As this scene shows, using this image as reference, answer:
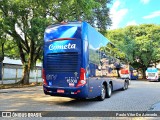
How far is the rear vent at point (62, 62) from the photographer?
37.5 ft

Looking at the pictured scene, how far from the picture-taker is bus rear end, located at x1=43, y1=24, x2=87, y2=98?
37.0ft

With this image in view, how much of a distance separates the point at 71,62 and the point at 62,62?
1.57 feet

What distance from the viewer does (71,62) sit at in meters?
11.5

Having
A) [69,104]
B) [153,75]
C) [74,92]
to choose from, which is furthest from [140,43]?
[74,92]

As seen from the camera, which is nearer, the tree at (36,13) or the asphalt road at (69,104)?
the asphalt road at (69,104)

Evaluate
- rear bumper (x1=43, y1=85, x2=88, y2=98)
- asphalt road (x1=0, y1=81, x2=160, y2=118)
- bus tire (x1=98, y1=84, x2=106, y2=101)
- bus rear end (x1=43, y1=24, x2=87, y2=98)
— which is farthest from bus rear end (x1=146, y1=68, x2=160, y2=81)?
rear bumper (x1=43, y1=85, x2=88, y2=98)

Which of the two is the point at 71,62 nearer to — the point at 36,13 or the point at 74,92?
the point at 74,92

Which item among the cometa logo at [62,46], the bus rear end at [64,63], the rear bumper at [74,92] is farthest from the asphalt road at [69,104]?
the cometa logo at [62,46]

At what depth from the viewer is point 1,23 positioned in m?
20.7

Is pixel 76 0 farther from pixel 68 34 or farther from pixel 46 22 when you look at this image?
pixel 68 34

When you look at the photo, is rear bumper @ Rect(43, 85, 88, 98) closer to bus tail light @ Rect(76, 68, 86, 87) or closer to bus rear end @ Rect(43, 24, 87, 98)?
bus rear end @ Rect(43, 24, 87, 98)

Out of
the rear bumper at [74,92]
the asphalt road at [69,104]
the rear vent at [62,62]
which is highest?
the rear vent at [62,62]

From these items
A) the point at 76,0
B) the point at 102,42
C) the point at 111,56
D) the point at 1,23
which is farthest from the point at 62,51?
the point at 1,23

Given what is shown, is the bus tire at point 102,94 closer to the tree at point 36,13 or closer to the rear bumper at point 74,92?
the rear bumper at point 74,92
